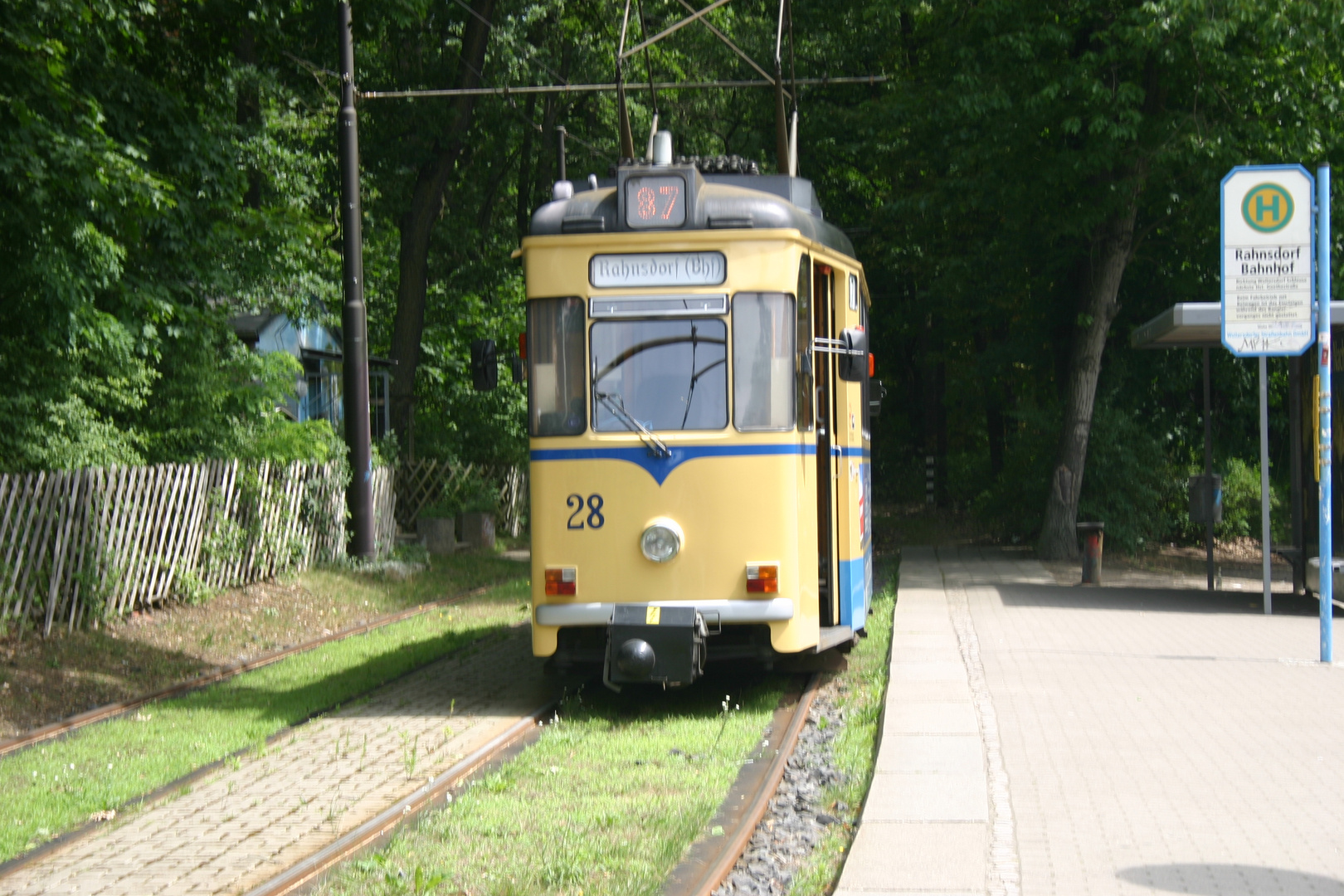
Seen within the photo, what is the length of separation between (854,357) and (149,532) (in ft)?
24.6

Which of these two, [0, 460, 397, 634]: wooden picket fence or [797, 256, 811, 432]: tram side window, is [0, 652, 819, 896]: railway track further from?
[0, 460, 397, 634]: wooden picket fence

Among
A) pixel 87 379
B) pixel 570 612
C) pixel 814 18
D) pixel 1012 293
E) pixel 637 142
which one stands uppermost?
pixel 814 18

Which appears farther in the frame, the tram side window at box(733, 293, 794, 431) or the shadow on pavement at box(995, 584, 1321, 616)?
the shadow on pavement at box(995, 584, 1321, 616)

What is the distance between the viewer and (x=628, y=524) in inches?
348

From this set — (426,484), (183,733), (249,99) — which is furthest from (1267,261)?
(426,484)

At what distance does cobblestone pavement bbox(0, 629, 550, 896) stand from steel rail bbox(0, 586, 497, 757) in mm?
1614

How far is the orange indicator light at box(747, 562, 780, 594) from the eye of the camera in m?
8.73

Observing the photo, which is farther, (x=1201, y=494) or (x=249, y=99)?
(x=249, y=99)

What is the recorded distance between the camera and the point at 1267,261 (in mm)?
11039

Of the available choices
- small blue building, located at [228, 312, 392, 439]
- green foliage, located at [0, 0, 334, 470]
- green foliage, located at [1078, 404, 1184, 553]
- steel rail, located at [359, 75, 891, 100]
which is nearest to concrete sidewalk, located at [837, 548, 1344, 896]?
steel rail, located at [359, 75, 891, 100]

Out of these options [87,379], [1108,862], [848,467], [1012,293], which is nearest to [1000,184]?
[1012,293]

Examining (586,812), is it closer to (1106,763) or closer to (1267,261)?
(1106,763)

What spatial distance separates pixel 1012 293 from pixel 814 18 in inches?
312

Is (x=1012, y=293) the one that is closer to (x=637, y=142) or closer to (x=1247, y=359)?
(x=1247, y=359)
